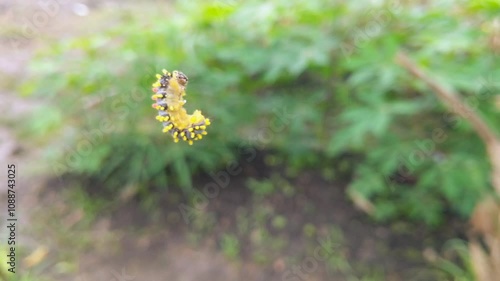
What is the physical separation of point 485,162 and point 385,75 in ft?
0.99

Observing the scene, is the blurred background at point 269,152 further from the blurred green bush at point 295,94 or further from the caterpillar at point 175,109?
the caterpillar at point 175,109

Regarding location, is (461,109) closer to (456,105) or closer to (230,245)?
(456,105)

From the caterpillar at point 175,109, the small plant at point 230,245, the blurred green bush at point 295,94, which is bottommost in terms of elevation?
the caterpillar at point 175,109

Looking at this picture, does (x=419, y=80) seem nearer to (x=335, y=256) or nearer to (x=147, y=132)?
(x=335, y=256)

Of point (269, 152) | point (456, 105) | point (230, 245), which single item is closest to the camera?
point (456, 105)

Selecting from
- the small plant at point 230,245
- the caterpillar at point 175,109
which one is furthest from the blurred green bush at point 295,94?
the caterpillar at point 175,109

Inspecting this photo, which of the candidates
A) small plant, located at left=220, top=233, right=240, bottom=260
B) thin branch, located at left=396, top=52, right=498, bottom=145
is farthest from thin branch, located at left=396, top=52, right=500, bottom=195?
small plant, located at left=220, top=233, right=240, bottom=260

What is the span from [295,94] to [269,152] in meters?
0.22

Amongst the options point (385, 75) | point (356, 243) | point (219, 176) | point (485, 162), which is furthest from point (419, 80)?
point (219, 176)

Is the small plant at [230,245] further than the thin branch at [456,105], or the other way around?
the small plant at [230,245]

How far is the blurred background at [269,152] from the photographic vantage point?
1.04 meters

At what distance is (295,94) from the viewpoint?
1242mm

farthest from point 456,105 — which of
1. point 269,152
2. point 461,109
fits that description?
point 269,152

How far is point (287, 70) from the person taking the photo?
3.84 feet
